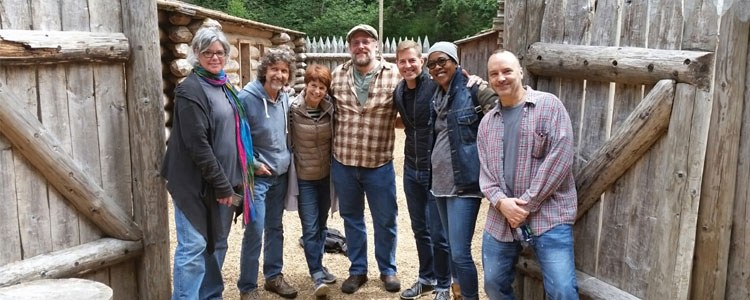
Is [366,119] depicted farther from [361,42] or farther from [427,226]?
[427,226]

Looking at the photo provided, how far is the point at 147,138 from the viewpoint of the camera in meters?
4.09

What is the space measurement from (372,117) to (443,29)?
26.5m

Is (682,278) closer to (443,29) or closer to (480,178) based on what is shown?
(480,178)

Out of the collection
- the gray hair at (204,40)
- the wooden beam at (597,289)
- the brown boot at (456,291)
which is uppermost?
the gray hair at (204,40)

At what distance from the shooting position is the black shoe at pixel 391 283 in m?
4.98

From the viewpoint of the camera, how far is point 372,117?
14.7 feet

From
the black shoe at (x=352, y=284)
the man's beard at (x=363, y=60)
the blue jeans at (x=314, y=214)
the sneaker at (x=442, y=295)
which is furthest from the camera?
the black shoe at (x=352, y=284)

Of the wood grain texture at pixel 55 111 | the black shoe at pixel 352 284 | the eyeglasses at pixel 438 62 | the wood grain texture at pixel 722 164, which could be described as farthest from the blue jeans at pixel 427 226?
the wood grain texture at pixel 55 111

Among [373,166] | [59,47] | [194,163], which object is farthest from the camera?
[373,166]

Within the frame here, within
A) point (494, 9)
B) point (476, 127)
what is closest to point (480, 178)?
point (476, 127)

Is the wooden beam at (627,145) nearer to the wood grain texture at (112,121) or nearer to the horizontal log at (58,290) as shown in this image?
the horizontal log at (58,290)

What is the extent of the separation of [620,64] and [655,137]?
43cm

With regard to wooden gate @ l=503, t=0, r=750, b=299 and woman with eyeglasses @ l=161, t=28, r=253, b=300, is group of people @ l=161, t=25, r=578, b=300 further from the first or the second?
wooden gate @ l=503, t=0, r=750, b=299

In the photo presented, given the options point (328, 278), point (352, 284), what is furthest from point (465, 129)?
point (328, 278)
